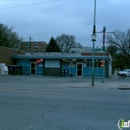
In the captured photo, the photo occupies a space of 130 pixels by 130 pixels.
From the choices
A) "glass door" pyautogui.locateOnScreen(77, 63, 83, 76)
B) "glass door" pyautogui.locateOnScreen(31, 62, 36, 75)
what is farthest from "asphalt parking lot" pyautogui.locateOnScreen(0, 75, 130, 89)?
"glass door" pyautogui.locateOnScreen(31, 62, 36, 75)

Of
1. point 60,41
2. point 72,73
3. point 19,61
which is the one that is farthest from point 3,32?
point 60,41

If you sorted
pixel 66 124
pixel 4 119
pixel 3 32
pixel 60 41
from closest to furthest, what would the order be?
pixel 66 124 → pixel 4 119 → pixel 3 32 → pixel 60 41

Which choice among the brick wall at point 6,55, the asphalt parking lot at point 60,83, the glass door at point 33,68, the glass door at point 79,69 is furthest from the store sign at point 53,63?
the asphalt parking lot at point 60,83

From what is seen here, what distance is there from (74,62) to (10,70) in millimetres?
10691

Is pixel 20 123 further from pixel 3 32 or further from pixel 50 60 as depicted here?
pixel 3 32

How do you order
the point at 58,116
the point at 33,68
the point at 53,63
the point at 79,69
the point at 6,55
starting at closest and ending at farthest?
the point at 58,116, the point at 79,69, the point at 6,55, the point at 53,63, the point at 33,68

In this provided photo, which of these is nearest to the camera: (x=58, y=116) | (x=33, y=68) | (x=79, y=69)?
(x=58, y=116)

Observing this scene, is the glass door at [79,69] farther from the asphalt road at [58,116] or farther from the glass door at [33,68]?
the asphalt road at [58,116]

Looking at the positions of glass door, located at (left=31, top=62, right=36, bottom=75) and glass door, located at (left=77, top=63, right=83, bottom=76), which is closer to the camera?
glass door, located at (left=77, top=63, right=83, bottom=76)

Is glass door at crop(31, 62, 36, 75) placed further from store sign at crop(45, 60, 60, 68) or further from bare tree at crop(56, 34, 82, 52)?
bare tree at crop(56, 34, 82, 52)

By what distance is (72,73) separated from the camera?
38.4 metres

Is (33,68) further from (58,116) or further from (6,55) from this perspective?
(58,116)

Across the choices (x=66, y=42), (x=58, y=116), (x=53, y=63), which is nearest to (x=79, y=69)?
(x=53, y=63)

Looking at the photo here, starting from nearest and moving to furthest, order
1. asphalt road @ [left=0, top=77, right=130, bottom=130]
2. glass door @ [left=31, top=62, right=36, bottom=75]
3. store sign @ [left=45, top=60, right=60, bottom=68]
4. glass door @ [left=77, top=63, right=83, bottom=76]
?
1. asphalt road @ [left=0, top=77, right=130, bottom=130]
2. glass door @ [left=77, top=63, right=83, bottom=76]
3. store sign @ [left=45, top=60, right=60, bottom=68]
4. glass door @ [left=31, top=62, right=36, bottom=75]
